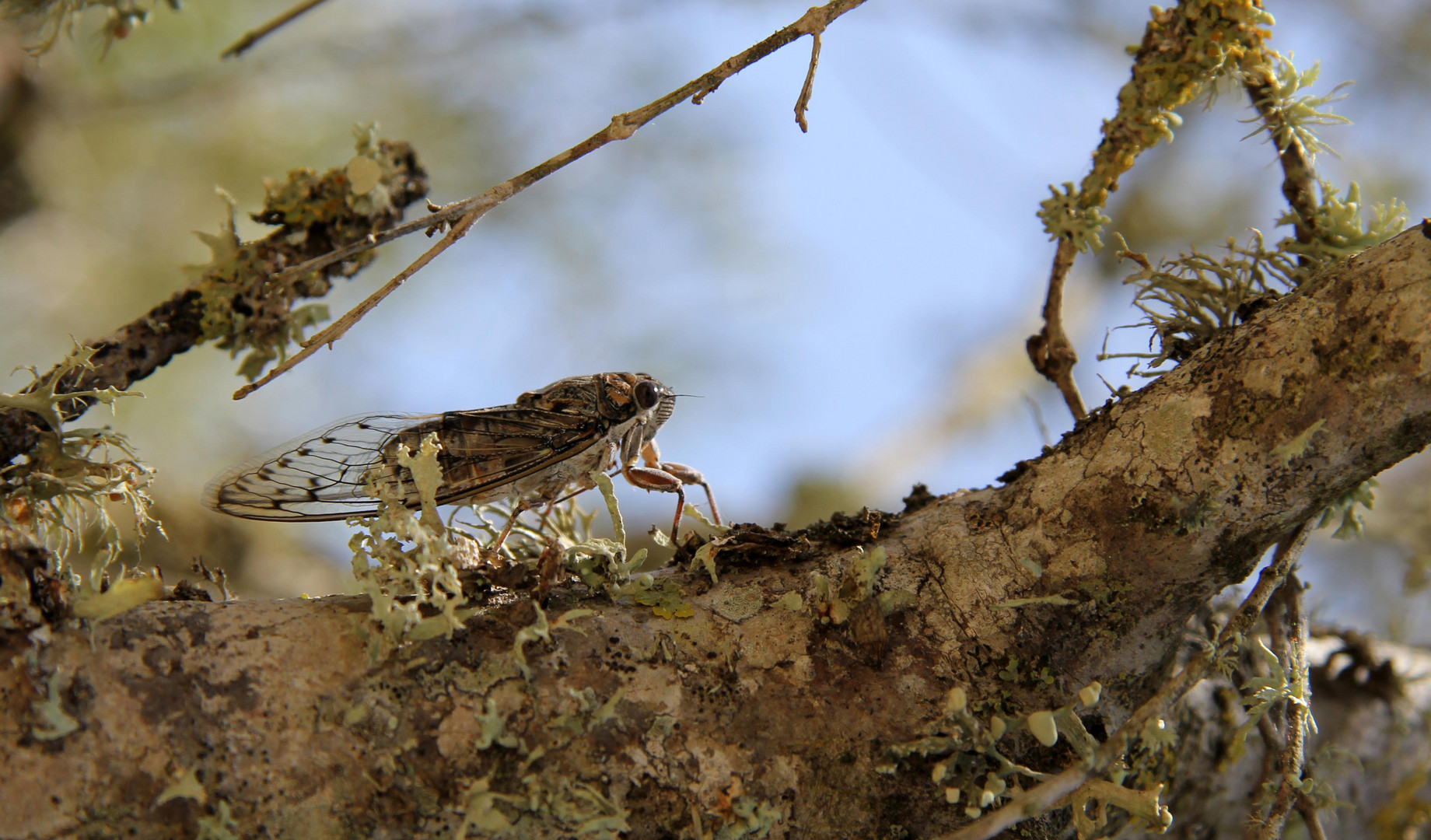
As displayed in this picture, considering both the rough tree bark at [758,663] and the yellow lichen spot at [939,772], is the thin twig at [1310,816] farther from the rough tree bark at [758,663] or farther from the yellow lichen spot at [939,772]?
the yellow lichen spot at [939,772]

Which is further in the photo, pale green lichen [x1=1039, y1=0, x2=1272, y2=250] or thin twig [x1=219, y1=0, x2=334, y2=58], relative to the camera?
thin twig [x1=219, y1=0, x2=334, y2=58]

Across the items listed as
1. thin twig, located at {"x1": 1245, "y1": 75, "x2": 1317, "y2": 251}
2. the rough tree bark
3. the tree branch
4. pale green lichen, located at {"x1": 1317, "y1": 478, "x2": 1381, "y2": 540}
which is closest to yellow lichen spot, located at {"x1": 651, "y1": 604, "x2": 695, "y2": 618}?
the rough tree bark

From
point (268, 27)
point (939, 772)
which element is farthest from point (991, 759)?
point (268, 27)

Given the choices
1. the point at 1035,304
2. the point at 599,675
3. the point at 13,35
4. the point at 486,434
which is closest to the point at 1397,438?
the point at 599,675

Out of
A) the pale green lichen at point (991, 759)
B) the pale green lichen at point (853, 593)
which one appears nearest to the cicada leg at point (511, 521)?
the pale green lichen at point (853, 593)

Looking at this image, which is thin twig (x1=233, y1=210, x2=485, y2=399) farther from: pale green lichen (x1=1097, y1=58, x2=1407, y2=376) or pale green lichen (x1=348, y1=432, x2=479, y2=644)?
pale green lichen (x1=1097, y1=58, x2=1407, y2=376)

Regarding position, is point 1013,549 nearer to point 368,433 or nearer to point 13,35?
point 368,433
